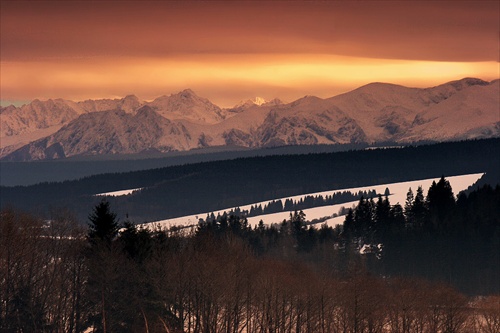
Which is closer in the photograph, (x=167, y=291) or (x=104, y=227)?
(x=167, y=291)

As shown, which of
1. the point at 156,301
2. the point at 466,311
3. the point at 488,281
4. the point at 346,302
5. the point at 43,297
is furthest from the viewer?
the point at 488,281

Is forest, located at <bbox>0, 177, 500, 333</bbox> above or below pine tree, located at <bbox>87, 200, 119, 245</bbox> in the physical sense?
below

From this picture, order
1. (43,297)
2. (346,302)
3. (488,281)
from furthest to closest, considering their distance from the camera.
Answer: (488,281)
(346,302)
(43,297)

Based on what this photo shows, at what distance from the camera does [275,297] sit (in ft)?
458

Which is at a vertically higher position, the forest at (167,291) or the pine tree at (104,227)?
the pine tree at (104,227)

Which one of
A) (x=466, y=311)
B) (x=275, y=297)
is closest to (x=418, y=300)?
(x=466, y=311)

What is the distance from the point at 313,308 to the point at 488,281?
60.0 metres

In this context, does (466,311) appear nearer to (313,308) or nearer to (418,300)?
(418,300)

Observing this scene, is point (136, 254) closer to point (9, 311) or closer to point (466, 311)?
point (9, 311)

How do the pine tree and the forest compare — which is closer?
the forest

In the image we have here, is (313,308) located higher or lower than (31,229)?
lower

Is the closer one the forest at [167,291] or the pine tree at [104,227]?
the forest at [167,291]

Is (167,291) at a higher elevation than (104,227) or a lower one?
lower

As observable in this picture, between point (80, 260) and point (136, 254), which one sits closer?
point (136, 254)
